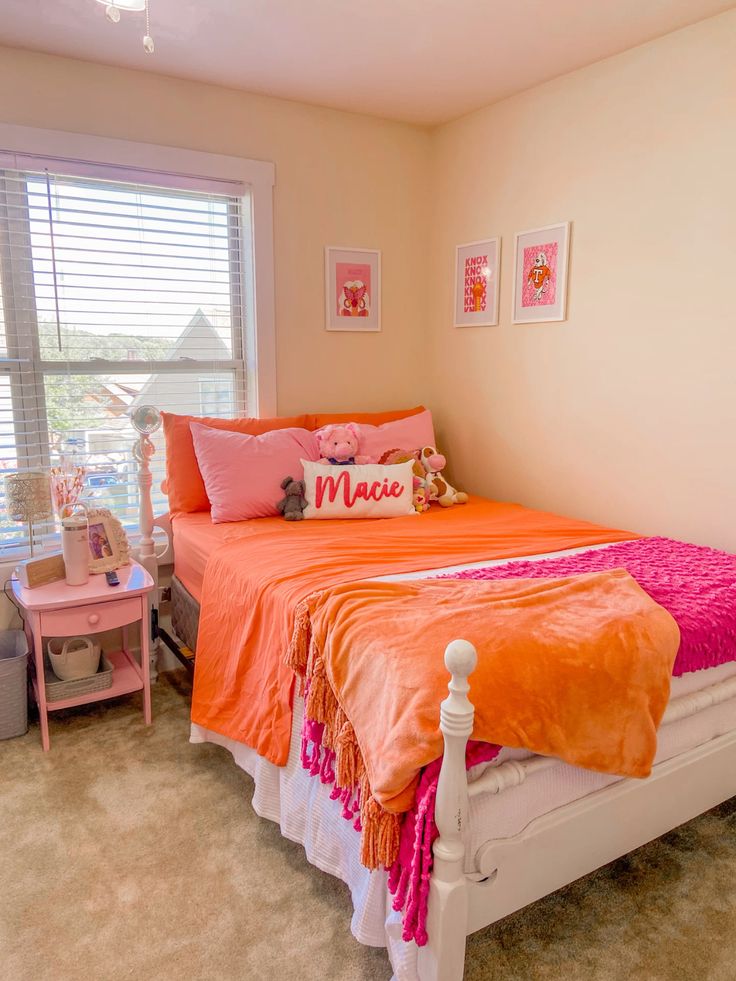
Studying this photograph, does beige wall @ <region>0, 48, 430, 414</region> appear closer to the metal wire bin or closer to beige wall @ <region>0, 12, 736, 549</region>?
beige wall @ <region>0, 12, 736, 549</region>

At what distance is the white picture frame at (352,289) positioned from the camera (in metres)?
3.41

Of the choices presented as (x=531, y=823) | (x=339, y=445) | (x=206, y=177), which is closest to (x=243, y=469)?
(x=339, y=445)

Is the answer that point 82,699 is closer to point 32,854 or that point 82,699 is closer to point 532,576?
point 32,854

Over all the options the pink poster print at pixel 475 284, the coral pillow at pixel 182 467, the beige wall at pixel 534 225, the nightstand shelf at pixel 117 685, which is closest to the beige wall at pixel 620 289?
the beige wall at pixel 534 225

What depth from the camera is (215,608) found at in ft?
7.59

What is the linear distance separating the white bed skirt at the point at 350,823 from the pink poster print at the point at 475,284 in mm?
2132

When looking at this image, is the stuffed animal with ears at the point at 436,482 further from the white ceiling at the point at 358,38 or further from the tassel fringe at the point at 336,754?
the white ceiling at the point at 358,38

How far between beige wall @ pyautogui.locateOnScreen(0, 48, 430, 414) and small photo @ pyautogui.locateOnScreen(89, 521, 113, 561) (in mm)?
1089

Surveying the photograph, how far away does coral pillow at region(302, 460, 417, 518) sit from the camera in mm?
2807

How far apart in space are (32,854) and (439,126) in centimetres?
351

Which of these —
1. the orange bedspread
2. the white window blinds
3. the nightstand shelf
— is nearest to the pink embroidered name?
the orange bedspread

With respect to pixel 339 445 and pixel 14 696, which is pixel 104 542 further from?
pixel 339 445

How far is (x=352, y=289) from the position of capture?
11.4ft

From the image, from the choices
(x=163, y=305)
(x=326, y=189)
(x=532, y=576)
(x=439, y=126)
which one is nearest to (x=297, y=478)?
(x=163, y=305)
